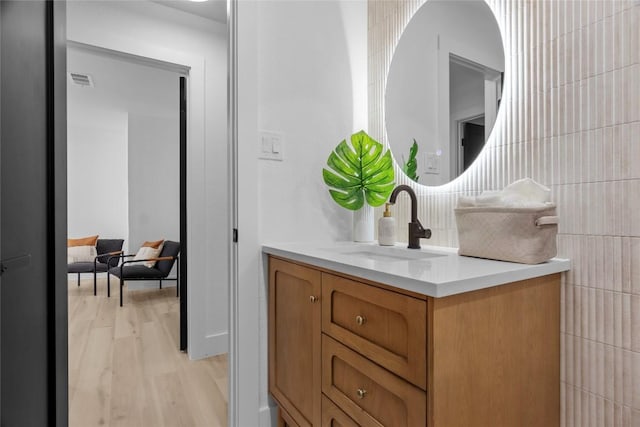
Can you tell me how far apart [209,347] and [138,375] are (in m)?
0.49

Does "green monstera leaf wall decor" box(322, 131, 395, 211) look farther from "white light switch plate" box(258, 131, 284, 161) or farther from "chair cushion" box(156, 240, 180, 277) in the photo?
"chair cushion" box(156, 240, 180, 277)

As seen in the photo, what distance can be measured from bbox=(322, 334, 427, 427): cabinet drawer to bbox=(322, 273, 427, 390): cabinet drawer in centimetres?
3

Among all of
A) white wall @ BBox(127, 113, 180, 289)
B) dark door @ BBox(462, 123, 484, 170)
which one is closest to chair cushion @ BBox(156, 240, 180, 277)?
white wall @ BBox(127, 113, 180, 289)

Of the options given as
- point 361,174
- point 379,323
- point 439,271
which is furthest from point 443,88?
point 379,323

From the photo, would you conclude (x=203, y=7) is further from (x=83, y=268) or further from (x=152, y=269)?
(x=83, y=268)

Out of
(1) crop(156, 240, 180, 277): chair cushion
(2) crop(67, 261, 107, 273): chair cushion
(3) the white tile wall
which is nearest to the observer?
(3) the white tile wall

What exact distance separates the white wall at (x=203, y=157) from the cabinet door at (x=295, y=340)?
1.23m

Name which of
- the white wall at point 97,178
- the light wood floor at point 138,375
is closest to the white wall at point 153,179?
the white wall at point 97,178

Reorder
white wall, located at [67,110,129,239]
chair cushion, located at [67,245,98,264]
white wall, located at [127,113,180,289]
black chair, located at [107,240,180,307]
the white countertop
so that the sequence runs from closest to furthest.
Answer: the white countertop
black chair, located at [107,240,180,307]
chair cushion, located at [67,245,98,264]
white wall, located at [127,113,180,289]
white wall, located at [67,110,129,239]

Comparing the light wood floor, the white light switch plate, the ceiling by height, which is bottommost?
the light wood floor

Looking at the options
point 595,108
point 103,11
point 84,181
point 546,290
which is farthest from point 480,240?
point 84,181

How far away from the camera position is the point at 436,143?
5.12 feet

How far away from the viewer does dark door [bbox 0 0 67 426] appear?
0.85 m

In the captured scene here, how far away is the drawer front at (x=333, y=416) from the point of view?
1074 millimetres
